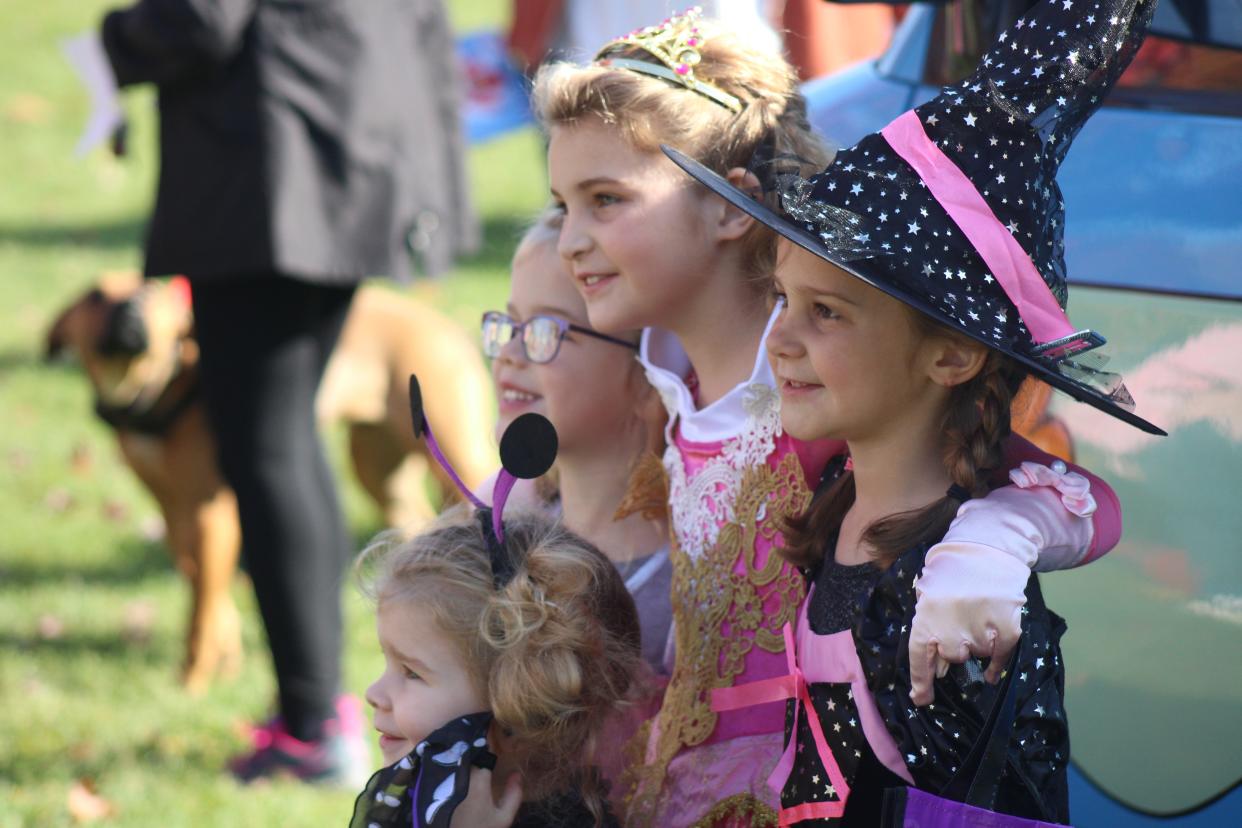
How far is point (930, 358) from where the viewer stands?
1.78m

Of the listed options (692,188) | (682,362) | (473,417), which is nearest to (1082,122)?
(692,188)

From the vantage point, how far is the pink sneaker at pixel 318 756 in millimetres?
3676

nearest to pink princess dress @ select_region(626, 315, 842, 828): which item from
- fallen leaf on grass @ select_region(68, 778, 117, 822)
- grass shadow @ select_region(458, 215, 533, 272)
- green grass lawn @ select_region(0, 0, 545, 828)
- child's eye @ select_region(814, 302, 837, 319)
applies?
child's eye @ select_region(814, 302, 837, 319)

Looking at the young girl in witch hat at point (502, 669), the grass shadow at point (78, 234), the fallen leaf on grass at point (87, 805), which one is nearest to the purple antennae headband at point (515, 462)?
the young girl in witch hat at point (502, 669)

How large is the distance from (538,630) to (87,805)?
2.10 m

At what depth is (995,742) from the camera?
1604 millimetres

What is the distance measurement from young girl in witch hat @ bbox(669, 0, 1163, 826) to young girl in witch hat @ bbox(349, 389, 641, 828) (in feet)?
0.99

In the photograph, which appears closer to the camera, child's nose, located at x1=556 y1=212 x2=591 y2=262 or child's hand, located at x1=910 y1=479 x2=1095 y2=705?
child's hand, located at x1=910 y1=479 x2=1095 y2=705

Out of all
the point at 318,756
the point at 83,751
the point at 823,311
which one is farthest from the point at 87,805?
the point at 823,311

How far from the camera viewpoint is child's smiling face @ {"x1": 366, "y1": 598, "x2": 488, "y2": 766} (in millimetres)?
2018

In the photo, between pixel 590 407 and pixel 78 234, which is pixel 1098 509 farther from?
pixel 78 234

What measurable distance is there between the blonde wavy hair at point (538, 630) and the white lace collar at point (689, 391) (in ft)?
0.96

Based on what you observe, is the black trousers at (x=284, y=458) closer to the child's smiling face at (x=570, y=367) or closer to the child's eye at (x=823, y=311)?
the child's smiling face at (x=570, y=367)

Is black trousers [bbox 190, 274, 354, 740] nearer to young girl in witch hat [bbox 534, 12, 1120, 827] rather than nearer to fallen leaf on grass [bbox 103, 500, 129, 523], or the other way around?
young girl in witch hat [bbox 534, 12, 1120, 827]
